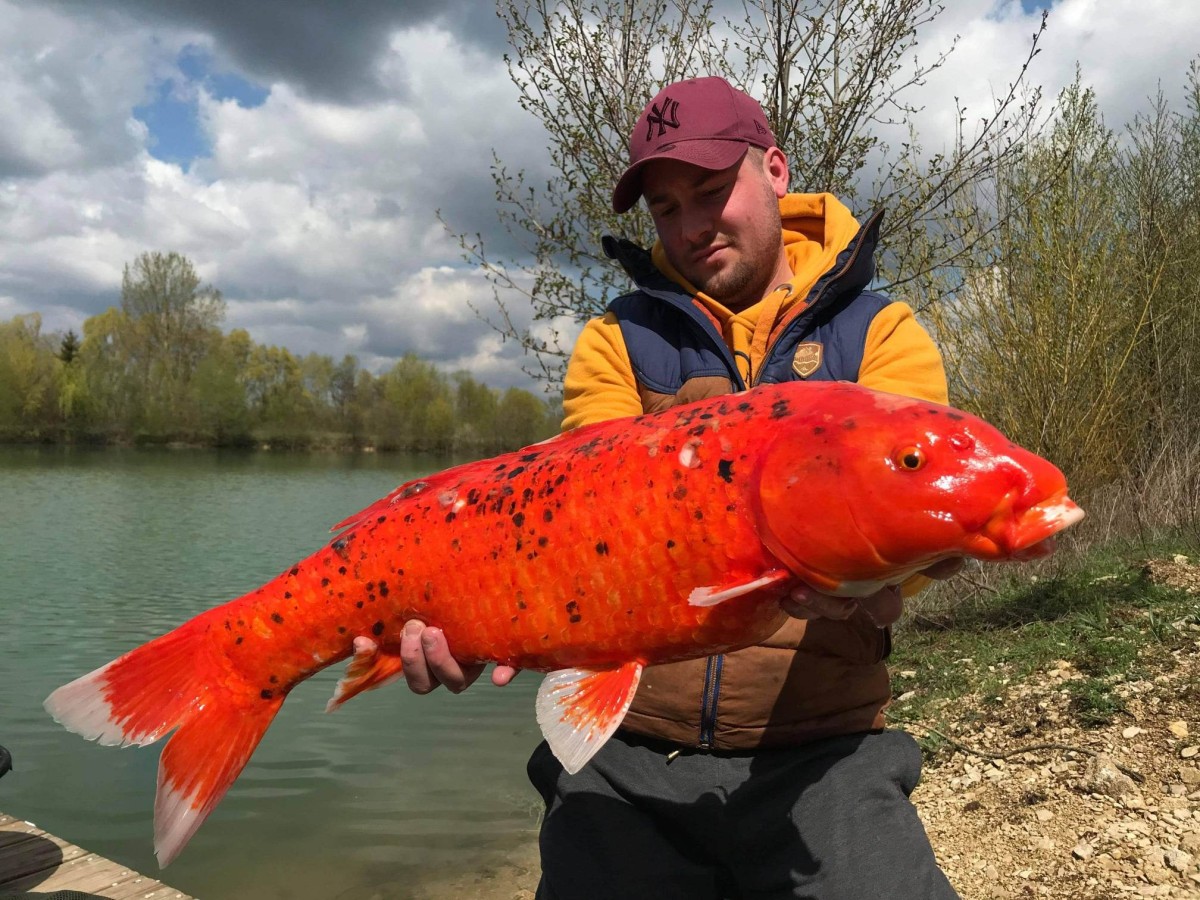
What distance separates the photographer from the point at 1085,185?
9.49 meters

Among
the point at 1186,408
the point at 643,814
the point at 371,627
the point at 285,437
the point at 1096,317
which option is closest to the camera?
the point at 371,627

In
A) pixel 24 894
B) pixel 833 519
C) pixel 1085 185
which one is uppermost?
pixel 1085 185

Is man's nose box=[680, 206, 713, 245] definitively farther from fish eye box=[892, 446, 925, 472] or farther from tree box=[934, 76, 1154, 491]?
tree box=[934, 76, 1154, 491]

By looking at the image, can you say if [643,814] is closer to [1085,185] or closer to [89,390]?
[1085,185]

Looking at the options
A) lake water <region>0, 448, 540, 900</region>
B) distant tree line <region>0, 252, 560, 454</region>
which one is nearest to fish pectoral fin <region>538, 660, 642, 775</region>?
lake water <region>0, 448, 540, 900</region>

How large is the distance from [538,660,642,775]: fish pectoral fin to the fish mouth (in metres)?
0.82

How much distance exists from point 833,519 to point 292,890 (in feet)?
19.4

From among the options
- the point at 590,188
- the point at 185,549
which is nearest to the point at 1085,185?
the point at 590,188

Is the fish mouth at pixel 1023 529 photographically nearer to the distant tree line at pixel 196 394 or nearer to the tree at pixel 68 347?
the distant tree line at pixel 196 394

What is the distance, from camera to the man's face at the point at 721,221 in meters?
2.96

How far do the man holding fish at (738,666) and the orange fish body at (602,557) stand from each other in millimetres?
143

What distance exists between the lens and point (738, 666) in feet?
8.20

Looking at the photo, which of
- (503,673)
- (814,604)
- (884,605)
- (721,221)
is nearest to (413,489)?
(503,673)

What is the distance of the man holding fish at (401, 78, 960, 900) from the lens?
7.93 ft
